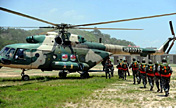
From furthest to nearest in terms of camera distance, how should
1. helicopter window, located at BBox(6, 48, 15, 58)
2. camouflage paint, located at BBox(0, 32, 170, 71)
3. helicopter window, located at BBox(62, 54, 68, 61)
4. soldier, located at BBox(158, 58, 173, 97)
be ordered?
helicopter window, located at BBox(62, 54, 68, 61) < camouflage paint, located at BBox(0, 32, 170, 71) < helicopter window, located at BBox(6, 48, 15, 58) < soldier, located at BBox(158, 58, 173, 97)

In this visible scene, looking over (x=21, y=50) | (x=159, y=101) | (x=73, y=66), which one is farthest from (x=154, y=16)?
(x=21, y=50)

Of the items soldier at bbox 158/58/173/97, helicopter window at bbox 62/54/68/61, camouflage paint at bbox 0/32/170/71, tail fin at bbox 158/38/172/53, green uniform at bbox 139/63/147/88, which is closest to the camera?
soldier at bbox 158/58/173/97

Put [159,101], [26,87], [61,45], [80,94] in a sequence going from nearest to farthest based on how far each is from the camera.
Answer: [159,101]
[80,94]
[26,87]
[61,45]

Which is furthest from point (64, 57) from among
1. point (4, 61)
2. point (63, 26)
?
point (4, 61)

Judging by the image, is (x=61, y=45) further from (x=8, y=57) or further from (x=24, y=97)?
(x=24, y=97)

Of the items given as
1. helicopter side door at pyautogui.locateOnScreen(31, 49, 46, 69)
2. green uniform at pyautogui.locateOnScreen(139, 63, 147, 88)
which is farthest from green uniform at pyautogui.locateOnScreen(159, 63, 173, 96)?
helicopter side door at pyautogui.locateOnScreen(31, 49, 46, 69)

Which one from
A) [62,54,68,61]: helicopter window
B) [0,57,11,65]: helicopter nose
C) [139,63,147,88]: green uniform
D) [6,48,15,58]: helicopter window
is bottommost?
[139,63,147,88]: green uniform

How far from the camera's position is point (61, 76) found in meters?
18.1

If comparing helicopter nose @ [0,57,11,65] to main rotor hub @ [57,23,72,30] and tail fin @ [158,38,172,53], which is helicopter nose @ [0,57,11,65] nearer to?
main rotor hub @ [57,23,72,30]

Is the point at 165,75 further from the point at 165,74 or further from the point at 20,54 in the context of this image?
the point at 20,54

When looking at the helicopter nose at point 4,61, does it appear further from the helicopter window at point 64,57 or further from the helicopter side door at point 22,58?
the helicopter window at point 64,57

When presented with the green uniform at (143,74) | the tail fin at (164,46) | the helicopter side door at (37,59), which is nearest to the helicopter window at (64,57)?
the helicopter side door at (37,59)

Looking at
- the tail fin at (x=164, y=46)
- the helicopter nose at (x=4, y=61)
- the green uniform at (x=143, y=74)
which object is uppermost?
the tail fin at (x=164, y=46)

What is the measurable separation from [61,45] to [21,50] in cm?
344
